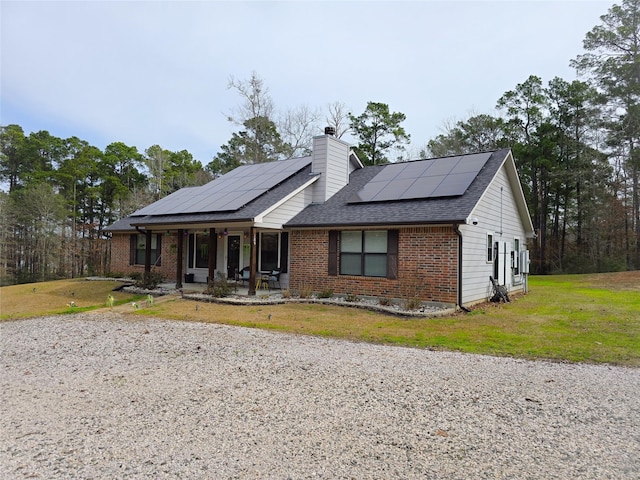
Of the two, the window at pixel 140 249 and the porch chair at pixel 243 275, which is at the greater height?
the window at pixel 140 249

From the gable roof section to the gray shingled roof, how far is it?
97 cm

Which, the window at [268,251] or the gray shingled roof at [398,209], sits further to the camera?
the window at [268,251]

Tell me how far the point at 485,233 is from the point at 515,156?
66.4 feet

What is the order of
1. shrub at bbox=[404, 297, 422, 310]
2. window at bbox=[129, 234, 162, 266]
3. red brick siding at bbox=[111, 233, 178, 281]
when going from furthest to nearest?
window at bbox=[129, 234, 162, 266], red brick siding at bbox=[111, 233, 178, 281], shrub at bbox=[404, 297, 422, 310]

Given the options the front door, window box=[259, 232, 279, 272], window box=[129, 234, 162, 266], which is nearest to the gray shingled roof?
window box=[259, 232, 279, 272]

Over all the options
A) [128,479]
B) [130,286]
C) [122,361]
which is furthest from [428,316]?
Answer: [130,286]

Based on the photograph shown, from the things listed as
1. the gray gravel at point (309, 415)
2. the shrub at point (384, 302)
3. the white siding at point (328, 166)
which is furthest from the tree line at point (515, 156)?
the gray gravel at point (309, 415)

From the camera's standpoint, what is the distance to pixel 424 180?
44.9ft

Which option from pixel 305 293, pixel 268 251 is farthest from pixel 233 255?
pixel 305 293

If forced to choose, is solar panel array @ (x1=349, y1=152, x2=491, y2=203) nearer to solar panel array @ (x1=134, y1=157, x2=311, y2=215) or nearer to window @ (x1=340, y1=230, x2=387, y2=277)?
window @ (x1=340, y1=230, x2=387, y2=277)

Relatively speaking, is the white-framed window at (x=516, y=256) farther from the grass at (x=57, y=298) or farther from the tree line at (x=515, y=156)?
the tree line at (x=515, y=156)

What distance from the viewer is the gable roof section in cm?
1294

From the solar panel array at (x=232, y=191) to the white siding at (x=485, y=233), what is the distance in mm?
6943

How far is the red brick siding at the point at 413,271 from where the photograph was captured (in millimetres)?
10898
